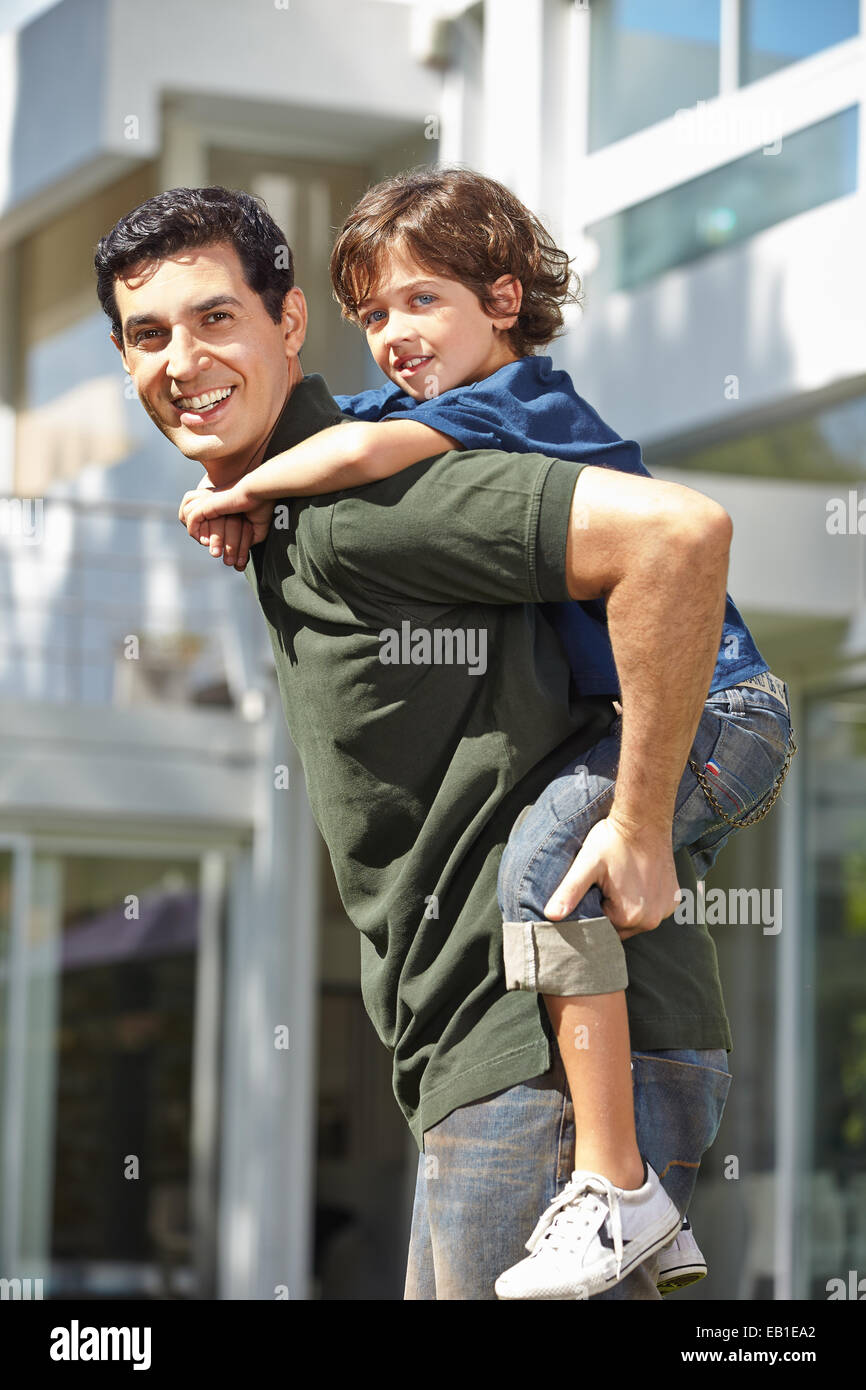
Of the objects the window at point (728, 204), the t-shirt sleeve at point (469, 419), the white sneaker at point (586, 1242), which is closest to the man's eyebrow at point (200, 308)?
the t-shirt sleeve at point (469, 419)

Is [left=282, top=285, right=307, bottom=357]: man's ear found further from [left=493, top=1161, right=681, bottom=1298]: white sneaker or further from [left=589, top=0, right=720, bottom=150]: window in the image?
[left=589, top=0, right=720, bottom=150]: window

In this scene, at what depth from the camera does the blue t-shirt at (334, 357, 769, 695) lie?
200cm

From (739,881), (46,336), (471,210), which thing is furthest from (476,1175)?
(46,336)

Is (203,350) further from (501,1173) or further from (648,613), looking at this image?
(501,1173)

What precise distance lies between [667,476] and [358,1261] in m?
5.29

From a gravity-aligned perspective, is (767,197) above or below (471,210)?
above

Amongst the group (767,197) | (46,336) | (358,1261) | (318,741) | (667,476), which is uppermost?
(46,336)

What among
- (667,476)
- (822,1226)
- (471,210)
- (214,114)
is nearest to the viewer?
(471,210)

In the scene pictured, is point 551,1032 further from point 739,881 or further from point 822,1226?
point 739,881

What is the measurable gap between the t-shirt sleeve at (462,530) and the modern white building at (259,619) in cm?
499

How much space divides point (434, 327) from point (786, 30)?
558 cm

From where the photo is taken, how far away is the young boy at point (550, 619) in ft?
6.16

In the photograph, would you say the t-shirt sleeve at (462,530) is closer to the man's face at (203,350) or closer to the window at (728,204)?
A: the man's face at (203,350)
